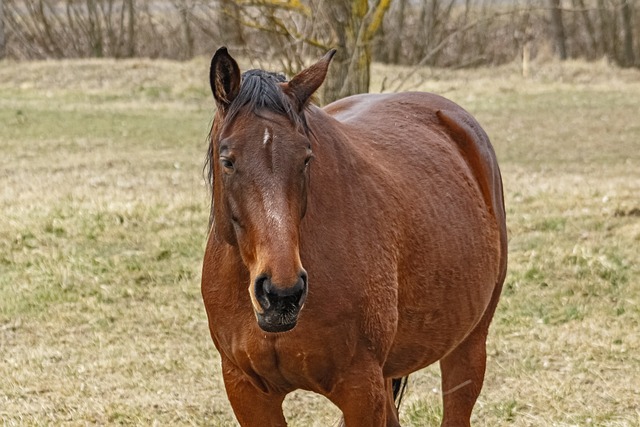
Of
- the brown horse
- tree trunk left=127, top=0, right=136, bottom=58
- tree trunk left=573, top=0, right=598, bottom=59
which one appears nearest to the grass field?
the brown horse

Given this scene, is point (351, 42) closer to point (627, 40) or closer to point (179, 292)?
point (179, 292)

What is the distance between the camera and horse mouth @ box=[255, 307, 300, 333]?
2684mm

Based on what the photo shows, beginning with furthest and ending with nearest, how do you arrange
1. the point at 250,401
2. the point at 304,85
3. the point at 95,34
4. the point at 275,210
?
the point at 95,34 < the point at 250,401 < the point at 304,85 < the point at 275,210

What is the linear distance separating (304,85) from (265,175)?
0.37m

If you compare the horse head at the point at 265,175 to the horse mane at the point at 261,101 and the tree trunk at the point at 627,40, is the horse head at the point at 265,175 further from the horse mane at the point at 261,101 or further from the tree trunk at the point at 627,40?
the tree trunk at the point at 627,40

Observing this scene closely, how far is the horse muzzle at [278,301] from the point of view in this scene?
8.60 feet

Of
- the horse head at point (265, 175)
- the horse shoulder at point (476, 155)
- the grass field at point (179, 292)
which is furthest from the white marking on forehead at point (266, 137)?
the grass field at point (179, 292)

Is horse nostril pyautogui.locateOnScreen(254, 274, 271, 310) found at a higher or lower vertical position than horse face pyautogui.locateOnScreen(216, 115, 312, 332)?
lower

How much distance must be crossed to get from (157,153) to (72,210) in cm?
516

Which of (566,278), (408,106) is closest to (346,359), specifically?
(408,106)

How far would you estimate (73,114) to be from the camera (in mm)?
18500

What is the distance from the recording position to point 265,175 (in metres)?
2.76

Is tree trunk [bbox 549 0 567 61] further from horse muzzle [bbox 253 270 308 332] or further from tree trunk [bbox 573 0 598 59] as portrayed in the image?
horse muzzle [bbox 253 270 308 332]

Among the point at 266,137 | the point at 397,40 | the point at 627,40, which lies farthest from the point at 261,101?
the point at 627,40
